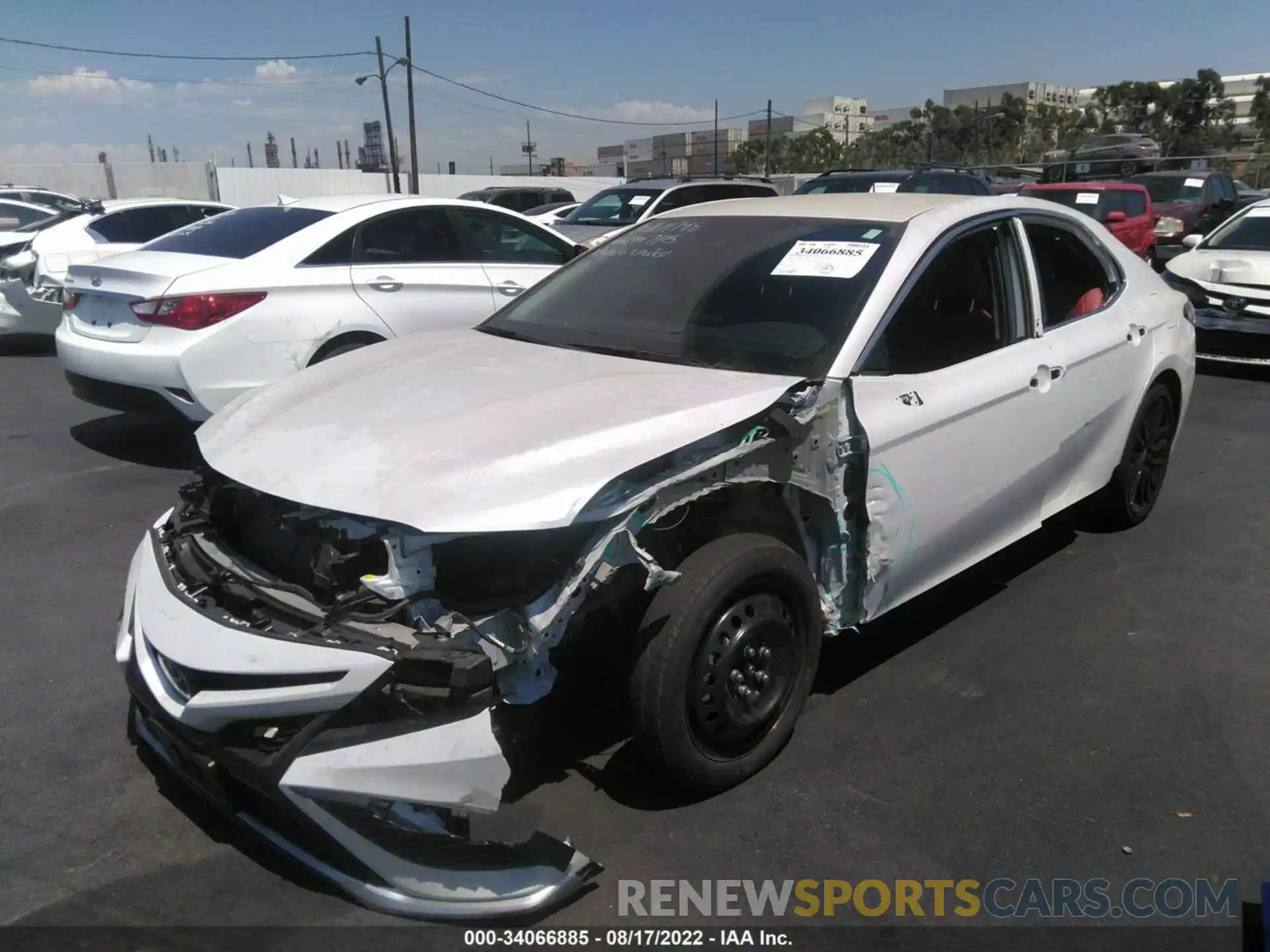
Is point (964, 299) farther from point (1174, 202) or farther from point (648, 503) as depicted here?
point (1174, 202)

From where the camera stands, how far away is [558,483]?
8.18ft

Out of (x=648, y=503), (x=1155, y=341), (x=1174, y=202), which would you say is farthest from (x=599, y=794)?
(x=1174, y=202)

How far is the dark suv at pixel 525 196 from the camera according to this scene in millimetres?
23078

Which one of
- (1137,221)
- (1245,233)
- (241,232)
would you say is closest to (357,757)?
(241,232)

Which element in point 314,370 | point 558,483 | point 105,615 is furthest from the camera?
point 105,615

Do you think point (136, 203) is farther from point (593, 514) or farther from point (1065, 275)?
point (593, 514)

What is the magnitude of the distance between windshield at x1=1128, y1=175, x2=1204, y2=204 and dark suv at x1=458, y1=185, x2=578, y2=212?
12393 mm

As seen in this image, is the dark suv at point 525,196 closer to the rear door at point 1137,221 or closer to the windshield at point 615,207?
the windshield at point 615,207

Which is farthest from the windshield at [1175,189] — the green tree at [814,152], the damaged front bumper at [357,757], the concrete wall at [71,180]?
the green tree at [814,152]

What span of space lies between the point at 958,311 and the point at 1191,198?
16097 mm

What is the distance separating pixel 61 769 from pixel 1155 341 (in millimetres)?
4823

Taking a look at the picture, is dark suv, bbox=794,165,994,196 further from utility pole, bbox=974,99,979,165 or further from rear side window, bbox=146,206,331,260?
utility pole, bbox=974,99,979,165

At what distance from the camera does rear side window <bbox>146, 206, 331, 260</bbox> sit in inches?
241

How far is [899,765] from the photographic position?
316 centimetres
